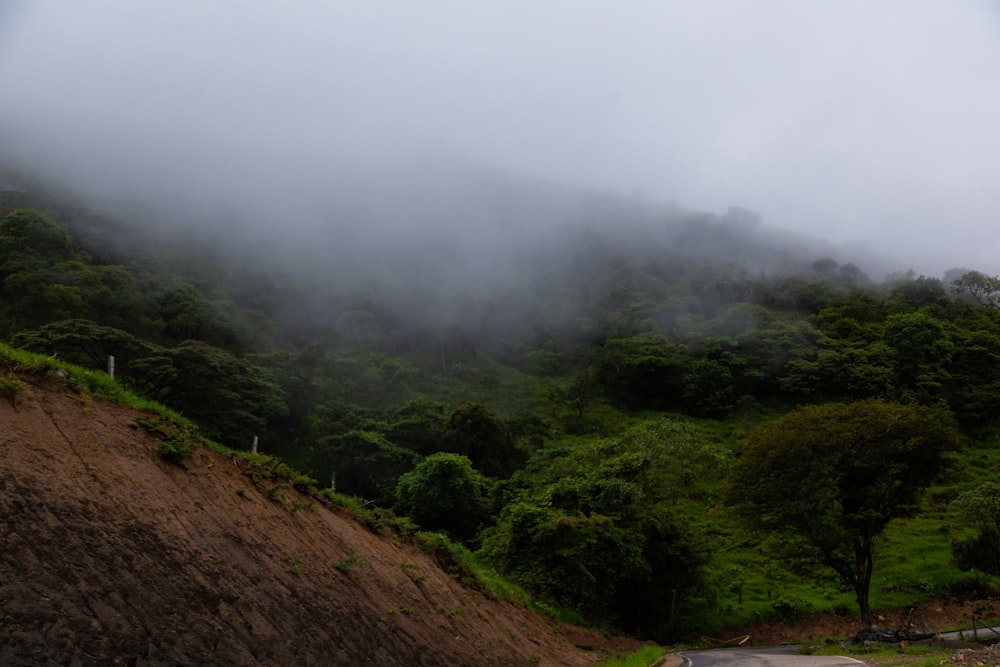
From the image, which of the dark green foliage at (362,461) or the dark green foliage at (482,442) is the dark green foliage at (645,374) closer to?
the dark green foliage at (482,442)

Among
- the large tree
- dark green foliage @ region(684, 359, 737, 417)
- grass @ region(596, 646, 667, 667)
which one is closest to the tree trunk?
the large tree

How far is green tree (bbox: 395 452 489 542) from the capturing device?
33188 millimetres

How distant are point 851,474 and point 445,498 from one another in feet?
60.8

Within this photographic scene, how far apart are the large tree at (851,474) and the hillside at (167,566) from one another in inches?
565

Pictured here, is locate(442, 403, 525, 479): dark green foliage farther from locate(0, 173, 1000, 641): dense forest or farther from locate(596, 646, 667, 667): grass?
locate(596, 646, 667, 667): grass

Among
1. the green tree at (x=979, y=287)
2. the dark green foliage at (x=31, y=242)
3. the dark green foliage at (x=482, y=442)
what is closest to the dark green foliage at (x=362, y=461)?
the dark green foliage at (x=482, y=442)

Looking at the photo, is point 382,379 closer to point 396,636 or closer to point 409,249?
point 396,636

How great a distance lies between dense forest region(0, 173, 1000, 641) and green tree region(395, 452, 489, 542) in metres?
0.12

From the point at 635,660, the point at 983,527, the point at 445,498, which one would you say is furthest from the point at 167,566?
the point at 983,527

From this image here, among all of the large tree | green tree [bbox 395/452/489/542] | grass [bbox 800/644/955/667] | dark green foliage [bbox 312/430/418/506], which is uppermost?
the large tree

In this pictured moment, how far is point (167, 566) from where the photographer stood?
8836mm

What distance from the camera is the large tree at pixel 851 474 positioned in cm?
2309

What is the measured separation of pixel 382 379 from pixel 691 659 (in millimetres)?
46730

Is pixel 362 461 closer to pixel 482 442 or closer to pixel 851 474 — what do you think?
pixel 482 442
